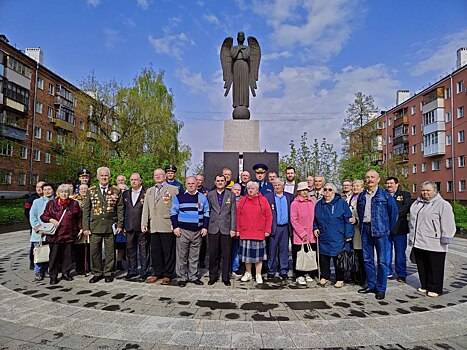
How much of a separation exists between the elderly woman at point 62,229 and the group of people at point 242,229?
0.02 metres

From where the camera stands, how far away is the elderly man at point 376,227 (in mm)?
5039

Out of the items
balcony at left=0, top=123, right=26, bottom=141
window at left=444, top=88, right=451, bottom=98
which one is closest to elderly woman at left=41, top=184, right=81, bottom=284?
balcony at left=0, top=123, right=26, bottom=141

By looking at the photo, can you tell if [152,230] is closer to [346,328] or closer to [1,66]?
[346,328]

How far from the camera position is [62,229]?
19.4 ft

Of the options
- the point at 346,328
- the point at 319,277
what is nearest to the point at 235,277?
the point at 319,277

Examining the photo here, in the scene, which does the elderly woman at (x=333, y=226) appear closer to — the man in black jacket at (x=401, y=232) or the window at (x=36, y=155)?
the man in black jacket at (x=401, y=232)

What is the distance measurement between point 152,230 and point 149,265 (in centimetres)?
121

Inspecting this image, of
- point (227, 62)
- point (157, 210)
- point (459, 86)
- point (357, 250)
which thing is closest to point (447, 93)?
point (459, 86)

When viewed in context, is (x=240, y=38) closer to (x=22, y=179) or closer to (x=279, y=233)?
(x=279, y=233)

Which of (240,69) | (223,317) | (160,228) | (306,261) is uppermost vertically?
(240,69)

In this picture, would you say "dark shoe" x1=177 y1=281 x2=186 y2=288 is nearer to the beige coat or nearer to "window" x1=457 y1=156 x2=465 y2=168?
the beige coat

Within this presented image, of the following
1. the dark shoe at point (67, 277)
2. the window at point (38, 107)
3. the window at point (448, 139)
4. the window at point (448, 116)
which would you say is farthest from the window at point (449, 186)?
the window at point (38, 107)

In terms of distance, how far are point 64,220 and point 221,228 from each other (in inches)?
109

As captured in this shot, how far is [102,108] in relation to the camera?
24.7 m
